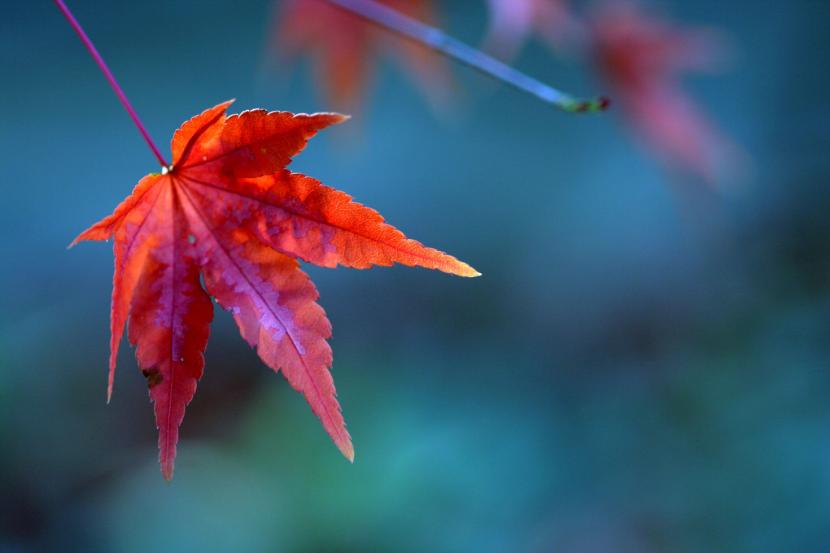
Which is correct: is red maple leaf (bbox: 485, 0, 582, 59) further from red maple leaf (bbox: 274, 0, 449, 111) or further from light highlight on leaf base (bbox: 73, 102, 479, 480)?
light highlight on leaf base (bbox: 73, 102, 479, 480)

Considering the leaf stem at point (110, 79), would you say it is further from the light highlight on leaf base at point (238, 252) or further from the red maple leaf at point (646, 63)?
the red maple leaf at point (646, 63)

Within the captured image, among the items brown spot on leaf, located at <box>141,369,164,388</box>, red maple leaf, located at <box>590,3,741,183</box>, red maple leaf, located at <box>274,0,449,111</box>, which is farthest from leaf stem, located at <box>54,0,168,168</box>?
red maple leaf, located at <box>590,3,741,183</box>

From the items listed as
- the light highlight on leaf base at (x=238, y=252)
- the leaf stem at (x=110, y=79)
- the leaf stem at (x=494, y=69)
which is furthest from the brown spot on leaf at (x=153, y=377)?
the leaf stem at (x=494, y=69)

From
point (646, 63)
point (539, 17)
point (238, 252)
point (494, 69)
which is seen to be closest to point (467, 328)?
point (646, 63)

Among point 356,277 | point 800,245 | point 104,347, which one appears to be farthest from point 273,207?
point 800,245

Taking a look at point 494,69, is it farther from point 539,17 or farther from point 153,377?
point 153,377

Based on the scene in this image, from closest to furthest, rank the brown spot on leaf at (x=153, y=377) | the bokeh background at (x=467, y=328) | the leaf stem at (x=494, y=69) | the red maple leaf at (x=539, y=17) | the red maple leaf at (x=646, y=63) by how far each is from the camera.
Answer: the brown spot on leaf at (x=153, y=377)
the leaf stem at (x=494, y=69)
the red maple leaf at (x=539, y=17)
the red maple leaf at (x=646, y=63)
the bokeh background at (x=467, y=328)
